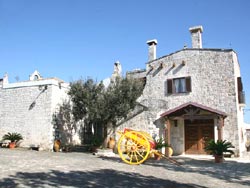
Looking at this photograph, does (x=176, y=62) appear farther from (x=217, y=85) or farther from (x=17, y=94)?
(x=17, y=94)

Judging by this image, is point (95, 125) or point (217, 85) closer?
point (217, 85)

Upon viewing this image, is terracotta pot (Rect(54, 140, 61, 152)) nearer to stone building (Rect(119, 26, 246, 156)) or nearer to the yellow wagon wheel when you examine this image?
stone building (Rect(119, 26, 246, 156))

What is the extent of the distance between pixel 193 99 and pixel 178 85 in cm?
145

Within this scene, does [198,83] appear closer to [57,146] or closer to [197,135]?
[197,135]

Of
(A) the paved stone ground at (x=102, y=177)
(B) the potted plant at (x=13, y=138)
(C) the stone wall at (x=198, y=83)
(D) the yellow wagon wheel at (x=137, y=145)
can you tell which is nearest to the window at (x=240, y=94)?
(C) the stone wall at (x=198, y=83)

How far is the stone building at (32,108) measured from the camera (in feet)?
57.6

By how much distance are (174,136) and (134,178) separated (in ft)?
32.8

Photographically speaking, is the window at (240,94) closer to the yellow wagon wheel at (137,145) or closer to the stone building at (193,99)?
the stone building at (193,99)

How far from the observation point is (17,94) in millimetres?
18703

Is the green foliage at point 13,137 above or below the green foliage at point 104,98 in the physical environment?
below

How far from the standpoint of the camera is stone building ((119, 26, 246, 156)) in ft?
54.8

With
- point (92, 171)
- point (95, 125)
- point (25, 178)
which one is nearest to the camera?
point (25, 178)

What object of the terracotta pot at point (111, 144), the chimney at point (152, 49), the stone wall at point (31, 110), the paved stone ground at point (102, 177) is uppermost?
the chimney at point (152, 49)

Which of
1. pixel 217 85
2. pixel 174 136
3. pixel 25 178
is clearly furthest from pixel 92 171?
pixel 217 85
